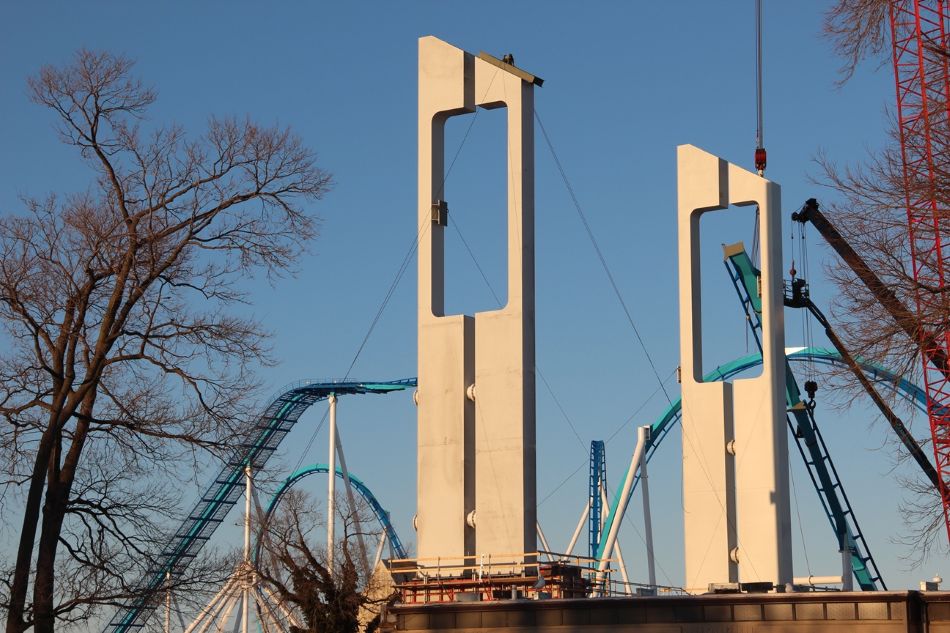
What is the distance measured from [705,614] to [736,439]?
38.2 feet

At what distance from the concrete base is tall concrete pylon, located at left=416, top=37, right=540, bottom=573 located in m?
1.88

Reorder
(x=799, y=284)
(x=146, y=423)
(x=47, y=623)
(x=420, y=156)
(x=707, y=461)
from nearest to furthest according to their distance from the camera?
(x=47, y=623), (x=146, y=423), (x=420, y=156), (x=707, y=461), (x=799, y=284)

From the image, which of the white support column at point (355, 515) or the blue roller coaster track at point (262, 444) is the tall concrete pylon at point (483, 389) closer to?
the white support column at point (355, 515)

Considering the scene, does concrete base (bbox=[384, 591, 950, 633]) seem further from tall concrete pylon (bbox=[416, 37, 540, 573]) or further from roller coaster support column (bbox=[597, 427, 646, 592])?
roller coaster support column (bbox=[597, 427, 646, 592])

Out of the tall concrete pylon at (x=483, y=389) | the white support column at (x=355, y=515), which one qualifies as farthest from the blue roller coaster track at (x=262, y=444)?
the tall concrete pylon at (x=483, y=389)

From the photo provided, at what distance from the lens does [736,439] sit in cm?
3678

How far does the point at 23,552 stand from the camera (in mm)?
21781

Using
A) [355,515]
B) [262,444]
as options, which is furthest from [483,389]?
[262,444]

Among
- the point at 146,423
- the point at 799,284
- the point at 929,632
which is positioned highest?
the point at 799,284

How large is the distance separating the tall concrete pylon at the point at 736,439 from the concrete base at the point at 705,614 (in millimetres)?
9305

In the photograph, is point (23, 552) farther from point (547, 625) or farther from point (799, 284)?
point (799, 284)

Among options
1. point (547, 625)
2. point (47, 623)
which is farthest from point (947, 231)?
point (47, 623)

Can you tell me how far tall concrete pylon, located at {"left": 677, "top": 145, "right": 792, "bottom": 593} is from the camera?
36094 mm

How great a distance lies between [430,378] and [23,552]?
1064cm
